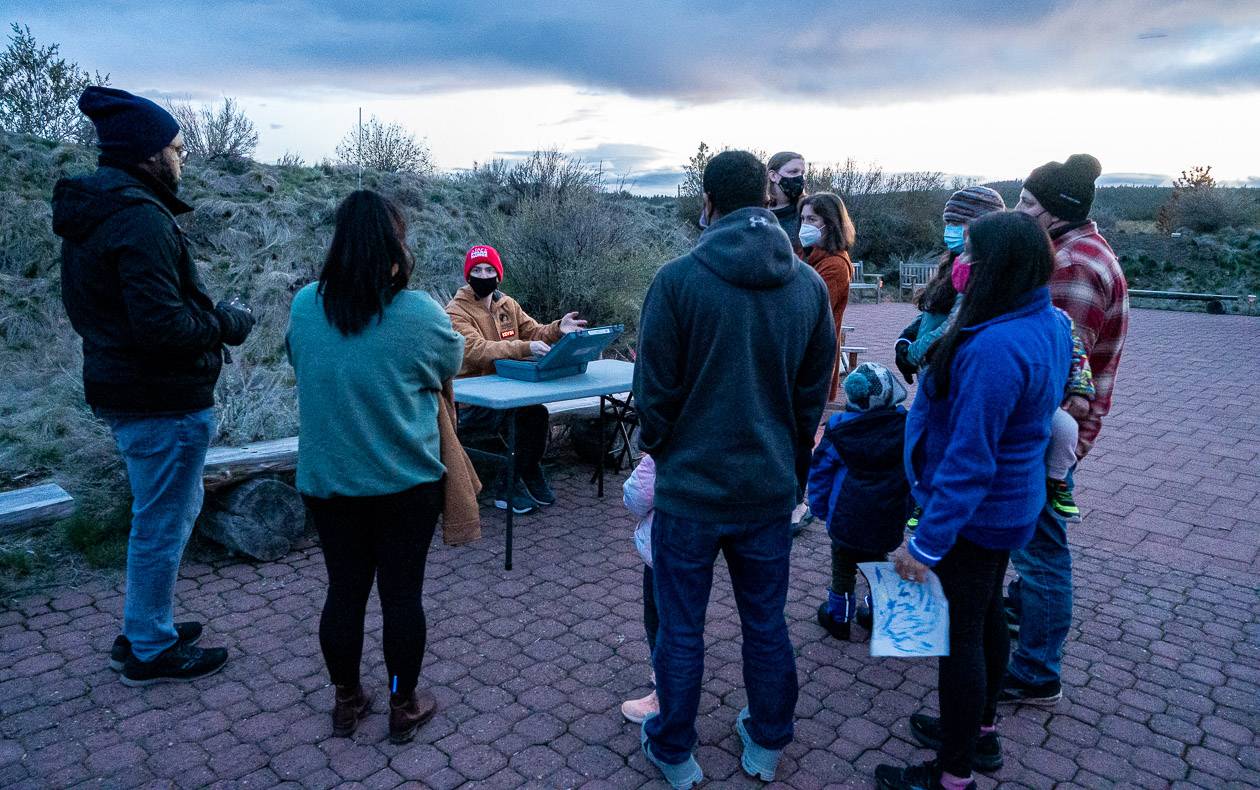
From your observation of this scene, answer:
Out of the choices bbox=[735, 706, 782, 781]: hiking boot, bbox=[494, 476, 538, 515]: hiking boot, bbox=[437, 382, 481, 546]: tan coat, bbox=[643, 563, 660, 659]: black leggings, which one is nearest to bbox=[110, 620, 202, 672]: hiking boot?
bbox=[437, 382, 481, 546]: tan coat

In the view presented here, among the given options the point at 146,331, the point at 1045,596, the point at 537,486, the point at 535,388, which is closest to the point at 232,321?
the point at 146,331

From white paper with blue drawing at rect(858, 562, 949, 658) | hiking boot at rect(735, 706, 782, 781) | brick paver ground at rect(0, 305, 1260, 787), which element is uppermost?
white paper with blue drawing at rect(858, 562, 949, 658)

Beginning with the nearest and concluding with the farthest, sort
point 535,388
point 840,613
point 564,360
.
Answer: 1. point 840,613
2. point 535,388
3. point 564,360

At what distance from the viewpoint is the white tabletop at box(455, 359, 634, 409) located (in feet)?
14.6

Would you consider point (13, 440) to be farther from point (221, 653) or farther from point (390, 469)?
point (390, 469)

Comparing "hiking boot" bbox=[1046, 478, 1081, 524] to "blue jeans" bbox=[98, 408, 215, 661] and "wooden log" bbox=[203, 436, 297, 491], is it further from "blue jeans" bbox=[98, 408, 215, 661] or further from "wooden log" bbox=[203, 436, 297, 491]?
"wooden log" bbox=[203, 436, 297, 491]

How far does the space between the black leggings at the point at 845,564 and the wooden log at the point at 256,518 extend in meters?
2.82

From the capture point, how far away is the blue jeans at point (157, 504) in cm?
321

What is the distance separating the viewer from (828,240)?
4852 mm

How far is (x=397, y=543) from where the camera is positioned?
286 cm

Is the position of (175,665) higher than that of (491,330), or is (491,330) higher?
(491,330)

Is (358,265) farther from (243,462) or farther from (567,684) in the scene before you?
(243,462)

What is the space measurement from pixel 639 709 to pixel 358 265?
6.04 feet

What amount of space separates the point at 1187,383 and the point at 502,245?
812 centimetres
